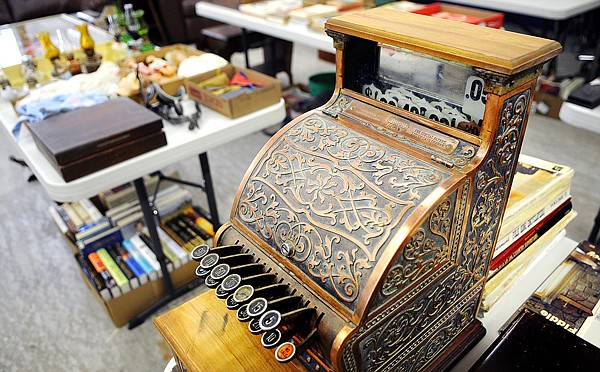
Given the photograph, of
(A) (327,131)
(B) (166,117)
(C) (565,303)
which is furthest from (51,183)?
(C) (565,303)

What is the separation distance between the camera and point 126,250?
2.24m

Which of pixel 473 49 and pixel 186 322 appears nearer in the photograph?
pixel 473 49

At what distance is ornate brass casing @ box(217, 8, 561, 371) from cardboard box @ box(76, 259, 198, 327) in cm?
123

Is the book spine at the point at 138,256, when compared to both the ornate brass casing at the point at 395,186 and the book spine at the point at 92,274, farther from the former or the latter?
the ornate brass casing at the point at 395,186

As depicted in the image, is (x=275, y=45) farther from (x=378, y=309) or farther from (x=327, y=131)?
(x=378, y=309)

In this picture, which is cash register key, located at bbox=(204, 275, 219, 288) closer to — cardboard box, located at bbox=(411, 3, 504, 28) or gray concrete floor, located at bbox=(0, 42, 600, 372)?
gray concrete floor, located at bbox=(0, 42, 600, 372)

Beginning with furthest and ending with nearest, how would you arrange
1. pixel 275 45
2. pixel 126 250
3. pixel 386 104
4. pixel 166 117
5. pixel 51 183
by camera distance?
1. pixel 275 45
2. pixel 126 250
3. pixel 166 117
4. pixel 51 183
5. pixel 386 104

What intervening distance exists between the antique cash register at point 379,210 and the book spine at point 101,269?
3.57 feet

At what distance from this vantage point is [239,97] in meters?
1.90

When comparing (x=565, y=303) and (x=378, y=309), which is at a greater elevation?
(x=378, y=309)

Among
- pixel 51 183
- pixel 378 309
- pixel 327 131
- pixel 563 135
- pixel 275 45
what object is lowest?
pixel 563 135

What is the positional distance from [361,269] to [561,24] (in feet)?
13.1

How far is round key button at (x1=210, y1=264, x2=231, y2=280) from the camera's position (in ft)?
3.04

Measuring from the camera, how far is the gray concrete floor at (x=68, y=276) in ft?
6.49
